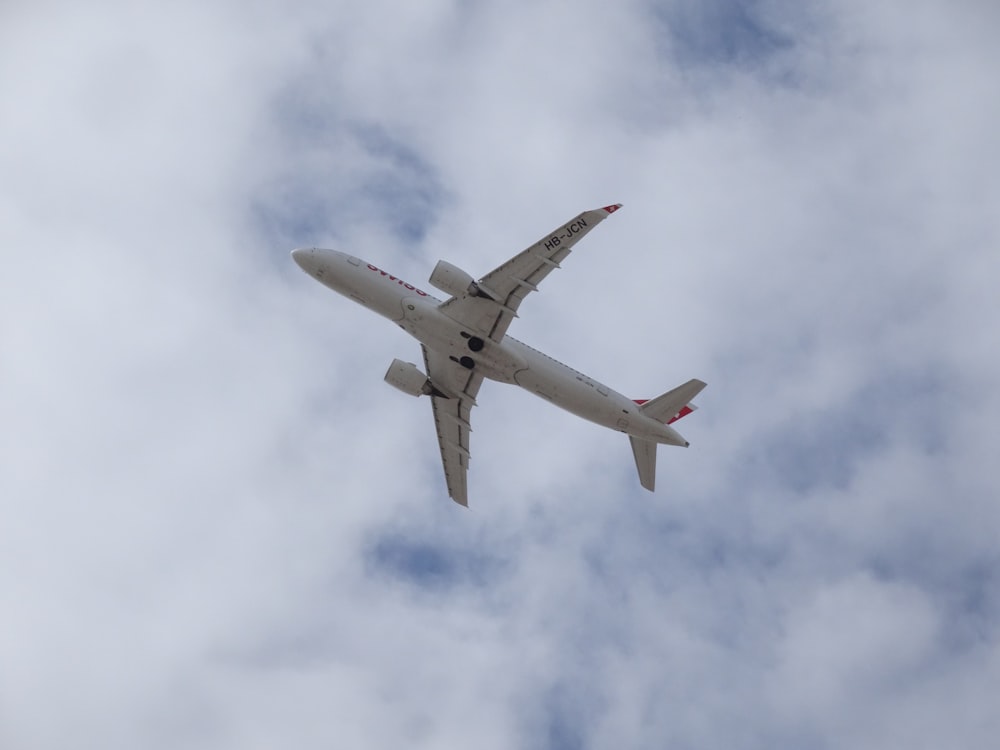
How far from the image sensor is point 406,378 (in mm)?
72500

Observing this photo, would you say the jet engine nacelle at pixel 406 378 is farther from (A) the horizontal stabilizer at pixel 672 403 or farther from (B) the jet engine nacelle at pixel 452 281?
(A) the horizontal stabilizer at pixel 672 403

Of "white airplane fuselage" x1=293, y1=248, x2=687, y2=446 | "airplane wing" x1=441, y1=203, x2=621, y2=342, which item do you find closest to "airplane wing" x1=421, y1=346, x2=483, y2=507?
"white airplane fuselage" x1=293, y1=248, x2=687, y2=446

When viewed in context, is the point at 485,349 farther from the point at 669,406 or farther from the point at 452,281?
the point at 669,406

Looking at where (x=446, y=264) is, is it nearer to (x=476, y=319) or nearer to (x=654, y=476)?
(x=476, y=319)

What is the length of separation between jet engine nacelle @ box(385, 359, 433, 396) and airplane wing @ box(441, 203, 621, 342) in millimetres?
8272

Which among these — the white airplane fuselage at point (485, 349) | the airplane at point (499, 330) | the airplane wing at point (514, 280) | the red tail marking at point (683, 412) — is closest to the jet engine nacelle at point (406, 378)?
the airplane at point (499, 330)

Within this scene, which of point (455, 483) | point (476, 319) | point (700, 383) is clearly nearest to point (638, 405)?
point (700, 383)

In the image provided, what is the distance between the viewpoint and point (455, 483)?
250ft

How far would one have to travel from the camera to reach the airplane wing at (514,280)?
60406 mm

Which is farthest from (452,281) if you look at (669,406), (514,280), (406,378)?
(669,406)

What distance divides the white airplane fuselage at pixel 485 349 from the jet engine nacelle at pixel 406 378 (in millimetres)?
4856

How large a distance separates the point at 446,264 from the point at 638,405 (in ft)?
49.5

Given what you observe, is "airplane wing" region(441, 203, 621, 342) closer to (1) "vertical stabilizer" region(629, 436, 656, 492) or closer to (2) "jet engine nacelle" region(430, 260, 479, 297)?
(2) "jet engine nacelle" region(430, 260, 479, 297)

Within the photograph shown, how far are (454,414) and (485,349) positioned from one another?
30.0ft
